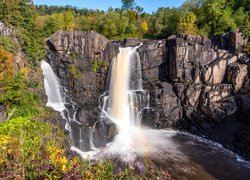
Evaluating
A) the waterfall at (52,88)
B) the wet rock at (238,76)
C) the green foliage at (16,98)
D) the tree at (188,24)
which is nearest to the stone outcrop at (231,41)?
the wet rock at (238,76)

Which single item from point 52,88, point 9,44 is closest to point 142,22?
point 52,88

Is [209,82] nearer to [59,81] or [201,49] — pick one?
[201,49]

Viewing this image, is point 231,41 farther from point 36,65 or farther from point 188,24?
Result: point 36,65

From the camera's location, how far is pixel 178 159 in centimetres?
2072

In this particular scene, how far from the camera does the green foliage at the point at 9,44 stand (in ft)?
84.0

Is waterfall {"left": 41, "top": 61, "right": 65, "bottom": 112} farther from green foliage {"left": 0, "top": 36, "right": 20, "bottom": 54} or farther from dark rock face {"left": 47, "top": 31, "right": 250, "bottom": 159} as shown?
green foliage {"left": 0, "top": 36, "right": 20, "bottom": 54}

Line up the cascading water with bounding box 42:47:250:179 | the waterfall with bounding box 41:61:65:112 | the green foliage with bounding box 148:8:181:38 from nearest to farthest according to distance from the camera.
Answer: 1. the cascading water with bounding box 42:47:250:179
2. the waterfall with bounding box 41:61:65:112
3. the green foliage with bounding box 148:8:181:38

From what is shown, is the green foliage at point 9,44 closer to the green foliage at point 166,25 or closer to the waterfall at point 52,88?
the waterfall at point 52,88

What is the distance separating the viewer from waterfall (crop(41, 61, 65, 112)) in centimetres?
2742

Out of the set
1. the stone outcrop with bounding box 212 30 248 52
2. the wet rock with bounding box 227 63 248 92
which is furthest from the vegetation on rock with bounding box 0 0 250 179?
the wet rock with bounding box 227 63 248 92

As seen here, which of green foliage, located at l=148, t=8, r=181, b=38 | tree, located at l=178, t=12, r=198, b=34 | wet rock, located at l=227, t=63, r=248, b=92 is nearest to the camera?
wet rock, located at l=227, t=63, r=248, b=92

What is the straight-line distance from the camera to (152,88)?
96.4 feet

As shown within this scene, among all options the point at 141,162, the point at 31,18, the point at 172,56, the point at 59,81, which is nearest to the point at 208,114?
the point at 172,56

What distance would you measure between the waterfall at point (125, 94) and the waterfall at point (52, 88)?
16.7 feet
